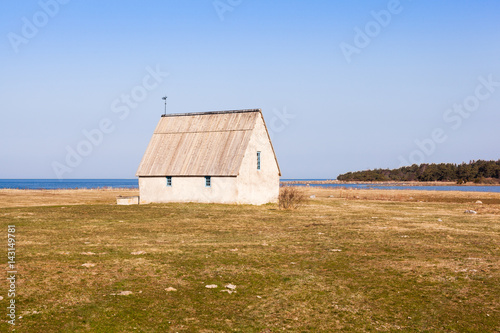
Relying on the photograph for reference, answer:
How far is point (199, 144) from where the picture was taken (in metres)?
38.7

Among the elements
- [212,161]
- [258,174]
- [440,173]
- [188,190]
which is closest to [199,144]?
[212,161]

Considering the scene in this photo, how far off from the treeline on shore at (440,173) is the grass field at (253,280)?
135 meters

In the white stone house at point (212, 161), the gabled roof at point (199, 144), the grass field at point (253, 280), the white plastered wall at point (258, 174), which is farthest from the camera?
the gabled roof at point (199, 144)

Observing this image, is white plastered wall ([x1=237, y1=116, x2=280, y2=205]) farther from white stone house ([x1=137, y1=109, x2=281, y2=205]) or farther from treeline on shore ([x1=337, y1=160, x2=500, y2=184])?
treeline on shore ([x1=337, y1=160, x2=500, y2=184])

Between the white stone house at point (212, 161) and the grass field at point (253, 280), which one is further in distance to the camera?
the white stone house at point (212, 161)

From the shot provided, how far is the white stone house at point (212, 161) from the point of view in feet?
117

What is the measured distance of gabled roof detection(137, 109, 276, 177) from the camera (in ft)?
119

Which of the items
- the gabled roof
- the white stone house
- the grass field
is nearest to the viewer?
the grass field

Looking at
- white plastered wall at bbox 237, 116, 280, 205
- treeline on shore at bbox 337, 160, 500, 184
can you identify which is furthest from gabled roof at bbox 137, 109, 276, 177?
treeline on shore at bbox 337, 160, 500, 184

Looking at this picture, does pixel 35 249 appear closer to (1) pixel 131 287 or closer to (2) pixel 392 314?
(1) pixel 131 287

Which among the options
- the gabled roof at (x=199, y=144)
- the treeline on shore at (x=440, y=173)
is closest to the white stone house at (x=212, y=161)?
the gabled roof at (x=199, y=144)

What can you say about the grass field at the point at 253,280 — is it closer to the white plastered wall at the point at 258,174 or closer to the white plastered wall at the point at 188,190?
the white plastered wall at the point at 188,190

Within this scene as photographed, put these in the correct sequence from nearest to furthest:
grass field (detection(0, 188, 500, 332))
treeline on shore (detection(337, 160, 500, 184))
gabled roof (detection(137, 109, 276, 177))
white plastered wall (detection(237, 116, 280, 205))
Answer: grass field (detection(0, 188, 500, 332)), white plastered wall (detection(237, 116, 280, 205)), gabled roof (detection(137, 109, 276, 177)), treeline on shore (detection(337, 160, 500, 184))

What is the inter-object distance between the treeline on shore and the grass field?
444 ft
